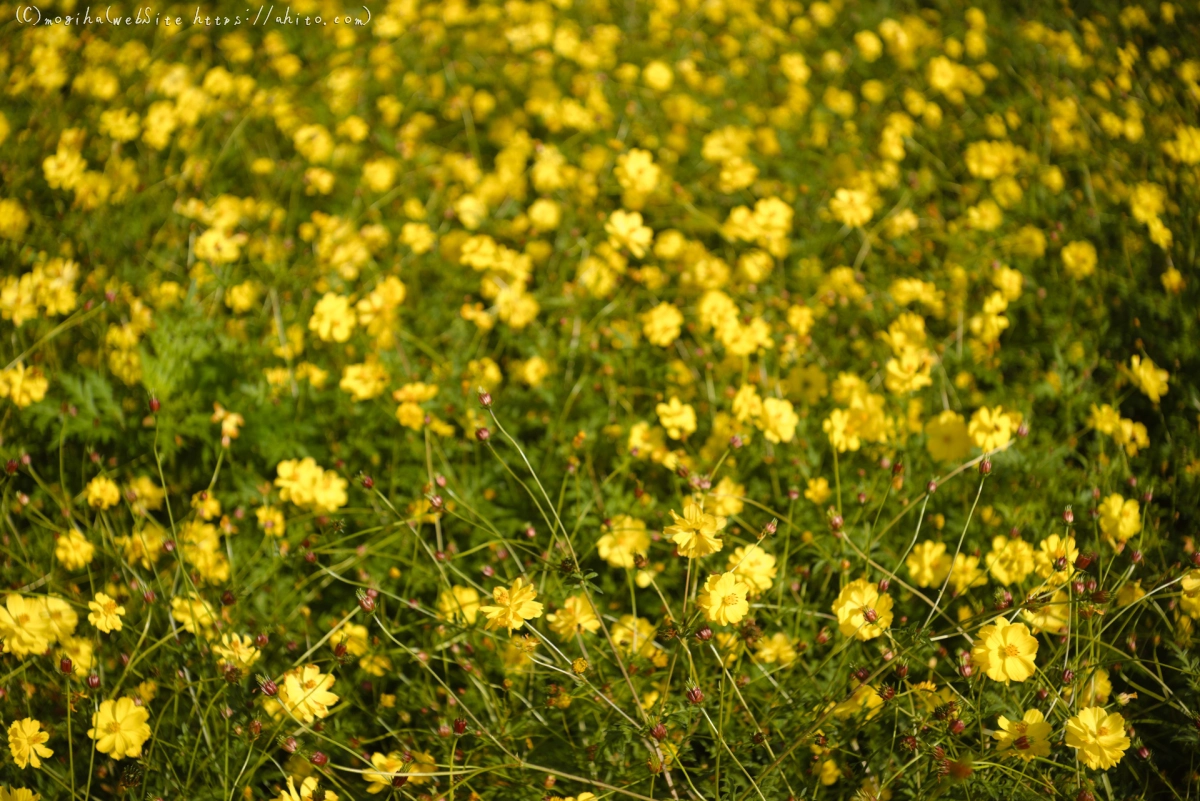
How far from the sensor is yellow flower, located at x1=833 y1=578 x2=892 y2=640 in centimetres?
162

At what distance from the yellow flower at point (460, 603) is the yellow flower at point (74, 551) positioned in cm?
89

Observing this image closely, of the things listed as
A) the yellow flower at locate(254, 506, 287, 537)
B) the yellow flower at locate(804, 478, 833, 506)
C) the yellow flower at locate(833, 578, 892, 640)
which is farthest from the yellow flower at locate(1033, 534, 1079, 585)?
the yellow flower at locate(254, 506, 287, 537)

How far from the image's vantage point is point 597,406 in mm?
2430

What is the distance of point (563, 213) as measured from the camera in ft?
10.2

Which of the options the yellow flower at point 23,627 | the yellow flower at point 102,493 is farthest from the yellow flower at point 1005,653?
the yellow flower at point 102,493

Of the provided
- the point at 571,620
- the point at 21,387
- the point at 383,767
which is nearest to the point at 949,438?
the point at 571,620

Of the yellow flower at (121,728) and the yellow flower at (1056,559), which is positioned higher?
the yellow flower at (1056,559)

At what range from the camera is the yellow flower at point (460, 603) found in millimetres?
1805

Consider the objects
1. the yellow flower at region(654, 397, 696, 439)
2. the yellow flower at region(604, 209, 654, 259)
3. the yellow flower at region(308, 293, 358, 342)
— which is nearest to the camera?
the yellow flower at region(654, 397, 696, 439)

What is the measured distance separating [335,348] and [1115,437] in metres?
2.43

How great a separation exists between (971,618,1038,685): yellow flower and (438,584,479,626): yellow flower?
1087mm

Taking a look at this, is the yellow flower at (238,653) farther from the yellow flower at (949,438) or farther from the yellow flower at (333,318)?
the yellow flower at (949,438)

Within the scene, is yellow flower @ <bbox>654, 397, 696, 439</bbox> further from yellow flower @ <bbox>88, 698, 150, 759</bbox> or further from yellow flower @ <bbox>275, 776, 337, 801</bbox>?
yellow flower @ <bbox>88, 698, 150, 759</bbox>

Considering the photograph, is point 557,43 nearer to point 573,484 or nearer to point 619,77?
point 619,77
